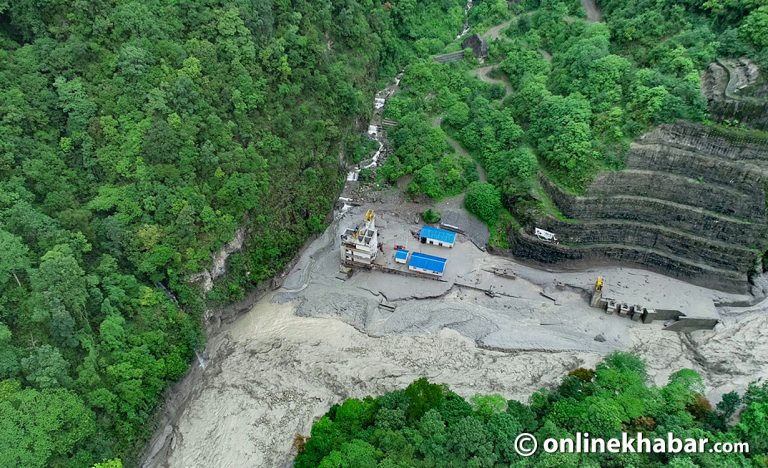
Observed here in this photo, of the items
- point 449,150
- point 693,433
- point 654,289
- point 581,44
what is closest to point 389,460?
point 693,433

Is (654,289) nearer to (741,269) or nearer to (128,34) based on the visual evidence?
(741,269)

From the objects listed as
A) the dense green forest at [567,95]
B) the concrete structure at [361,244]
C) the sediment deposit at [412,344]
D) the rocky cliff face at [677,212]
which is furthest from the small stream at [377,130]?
the rocky cliff face at [677,212]

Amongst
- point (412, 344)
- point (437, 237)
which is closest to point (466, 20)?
point (437, 237)

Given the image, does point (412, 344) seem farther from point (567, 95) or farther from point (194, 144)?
point (567, 95)

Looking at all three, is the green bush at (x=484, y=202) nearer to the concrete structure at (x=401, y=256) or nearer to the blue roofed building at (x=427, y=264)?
the blue roofed building at (x=427, y=264)

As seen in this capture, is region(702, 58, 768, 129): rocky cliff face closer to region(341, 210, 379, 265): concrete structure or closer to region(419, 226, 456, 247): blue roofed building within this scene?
region(419, 226, 456, 247): blue roofed building
